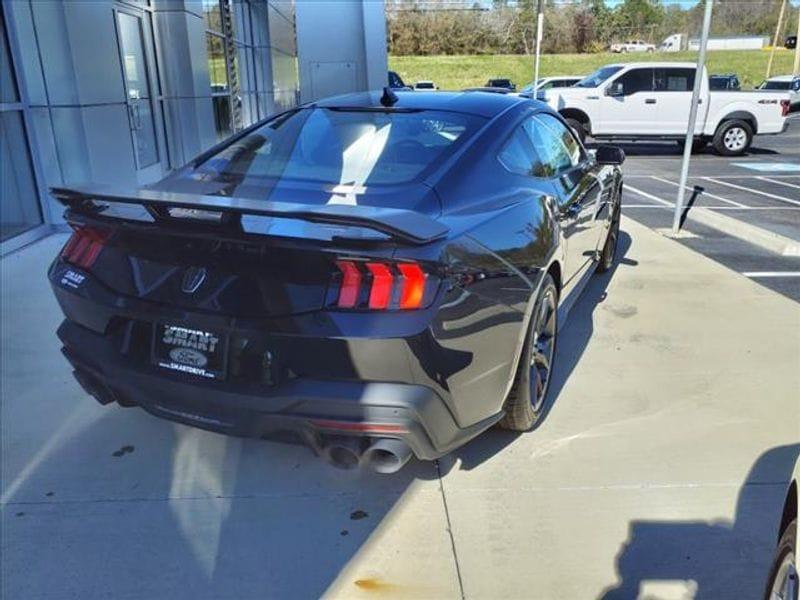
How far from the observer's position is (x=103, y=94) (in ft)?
24.5

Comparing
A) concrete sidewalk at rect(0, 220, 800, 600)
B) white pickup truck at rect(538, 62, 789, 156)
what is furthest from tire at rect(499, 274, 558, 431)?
white pickup truck at rect(538, 62, 789, 156)

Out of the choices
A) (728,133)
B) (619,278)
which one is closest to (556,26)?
(728,133)

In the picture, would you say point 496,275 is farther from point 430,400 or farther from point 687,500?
point 687,500

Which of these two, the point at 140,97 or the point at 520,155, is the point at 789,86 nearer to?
the point at 140,97

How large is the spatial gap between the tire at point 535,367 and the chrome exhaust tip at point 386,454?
701mm

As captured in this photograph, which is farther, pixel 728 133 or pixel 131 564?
pixel 728 133

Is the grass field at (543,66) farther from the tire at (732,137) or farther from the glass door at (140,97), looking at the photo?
the glass door at (140,97)

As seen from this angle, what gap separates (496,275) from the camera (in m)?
2.63

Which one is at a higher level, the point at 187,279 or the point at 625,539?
the point at 187,279

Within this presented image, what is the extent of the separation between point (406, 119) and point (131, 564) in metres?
2.38

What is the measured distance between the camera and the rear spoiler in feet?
6.88

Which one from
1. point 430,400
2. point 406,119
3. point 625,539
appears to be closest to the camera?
point 430,400

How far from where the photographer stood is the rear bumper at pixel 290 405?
88.5 inches

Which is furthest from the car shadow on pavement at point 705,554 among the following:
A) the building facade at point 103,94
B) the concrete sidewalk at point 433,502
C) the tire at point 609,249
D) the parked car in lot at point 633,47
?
the parked car in lot at point 633,47
